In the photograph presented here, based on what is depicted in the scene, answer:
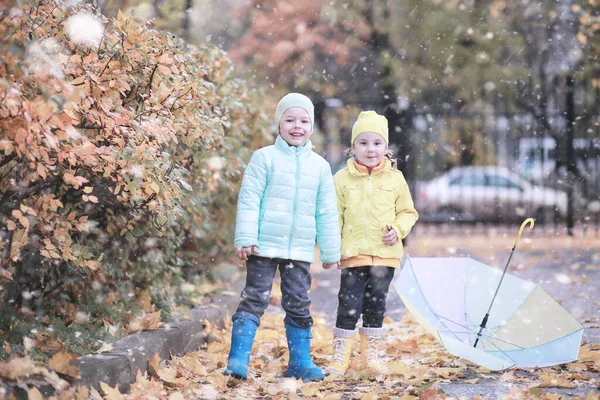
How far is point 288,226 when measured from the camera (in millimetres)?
4293

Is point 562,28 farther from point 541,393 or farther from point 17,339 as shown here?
point 17,339

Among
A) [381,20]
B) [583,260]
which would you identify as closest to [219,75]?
[583,260]

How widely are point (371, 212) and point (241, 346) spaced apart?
1.06 metres

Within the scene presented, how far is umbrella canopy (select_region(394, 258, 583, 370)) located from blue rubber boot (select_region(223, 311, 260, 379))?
93cm

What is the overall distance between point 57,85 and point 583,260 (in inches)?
320

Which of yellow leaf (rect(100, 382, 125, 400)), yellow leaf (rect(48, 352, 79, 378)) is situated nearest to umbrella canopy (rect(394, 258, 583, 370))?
yellow leaf (rect(100, 382, 125, 400))

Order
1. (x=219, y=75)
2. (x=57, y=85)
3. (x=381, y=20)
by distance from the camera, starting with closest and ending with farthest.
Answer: (x=57, y=85) < (x=219, y=75) < (x=381, y=20)

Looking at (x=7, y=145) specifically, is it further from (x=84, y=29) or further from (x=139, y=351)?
(x=139, y=351)

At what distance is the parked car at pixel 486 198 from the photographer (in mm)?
13902

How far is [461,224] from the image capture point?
13836 millimetres

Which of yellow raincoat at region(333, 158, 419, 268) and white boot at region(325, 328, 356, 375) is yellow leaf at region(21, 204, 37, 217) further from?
white boot at region(325, 328, 356, 375)

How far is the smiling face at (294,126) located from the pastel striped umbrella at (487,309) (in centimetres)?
104

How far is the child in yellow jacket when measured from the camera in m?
4.57

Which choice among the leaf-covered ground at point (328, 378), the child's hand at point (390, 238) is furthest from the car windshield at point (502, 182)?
the child's hand at point (390, 238)
